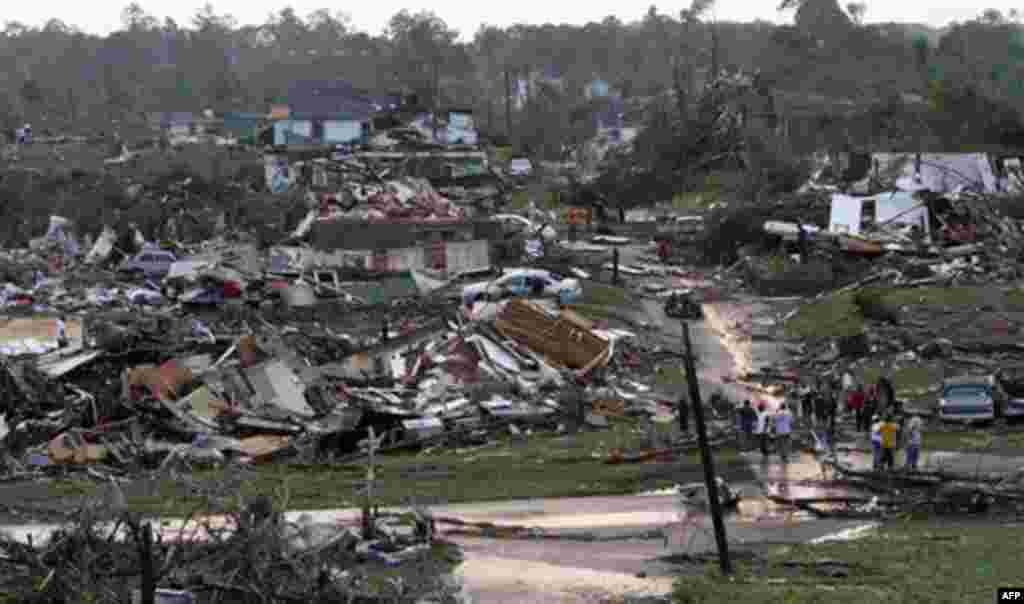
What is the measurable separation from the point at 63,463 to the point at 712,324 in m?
19.2

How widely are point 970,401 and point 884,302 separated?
34.7ft

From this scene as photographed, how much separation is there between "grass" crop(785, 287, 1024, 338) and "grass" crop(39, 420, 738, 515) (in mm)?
11127

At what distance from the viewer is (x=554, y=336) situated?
29281mm

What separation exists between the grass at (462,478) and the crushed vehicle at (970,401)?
443 centimetres

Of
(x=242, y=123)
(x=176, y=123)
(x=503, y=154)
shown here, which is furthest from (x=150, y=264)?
(x=176, y=123)

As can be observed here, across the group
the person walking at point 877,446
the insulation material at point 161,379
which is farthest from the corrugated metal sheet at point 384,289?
the person walking at point 877,446

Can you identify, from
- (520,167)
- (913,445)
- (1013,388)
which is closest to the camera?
(913,445)

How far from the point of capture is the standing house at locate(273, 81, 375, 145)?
68250 mm

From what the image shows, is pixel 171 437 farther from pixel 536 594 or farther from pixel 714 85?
pixel 714 85

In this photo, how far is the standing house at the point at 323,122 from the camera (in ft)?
224

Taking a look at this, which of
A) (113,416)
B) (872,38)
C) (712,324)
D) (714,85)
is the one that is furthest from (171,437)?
(872,38)

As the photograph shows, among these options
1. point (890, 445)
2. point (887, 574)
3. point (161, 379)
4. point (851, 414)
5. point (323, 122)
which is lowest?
point (851, 414)

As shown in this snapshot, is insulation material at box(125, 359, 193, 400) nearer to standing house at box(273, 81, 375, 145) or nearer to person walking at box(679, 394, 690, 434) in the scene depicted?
person walking at box(679, 394, 690, 434)

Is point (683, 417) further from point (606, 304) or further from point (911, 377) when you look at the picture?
point (606, 304)
